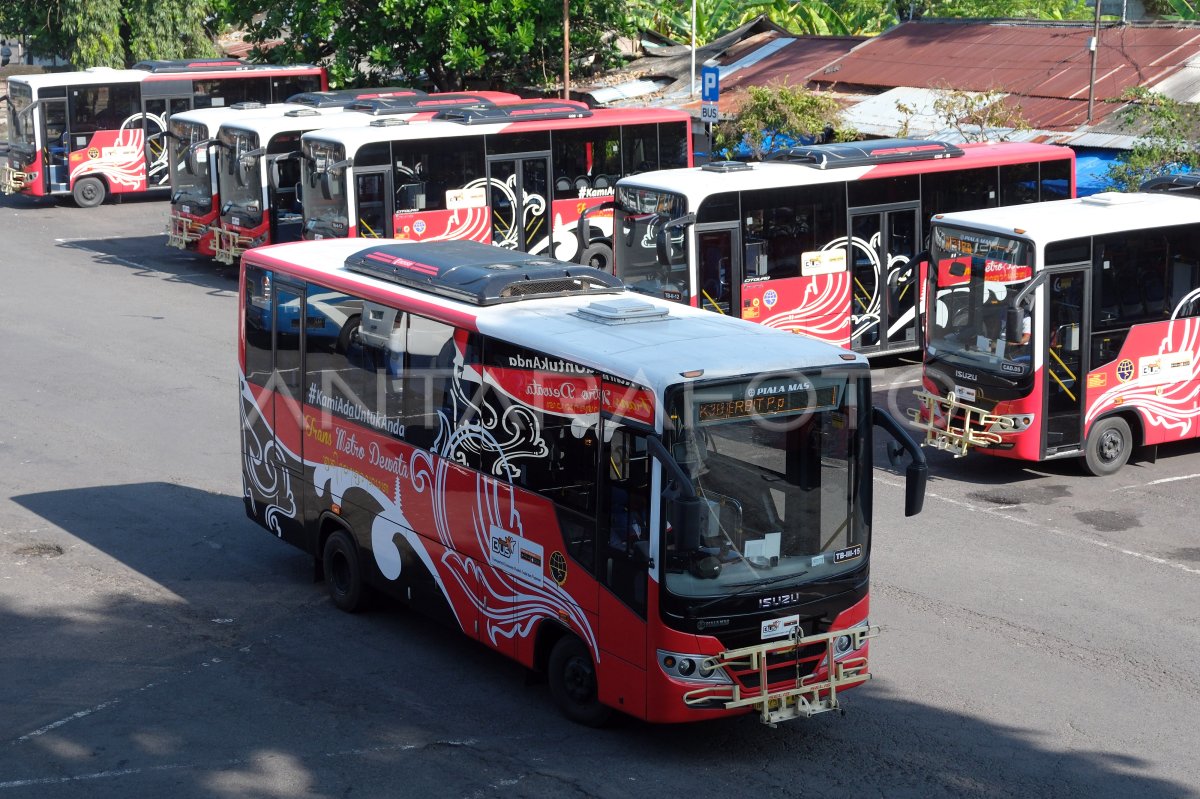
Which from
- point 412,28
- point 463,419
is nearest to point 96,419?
point 463,419

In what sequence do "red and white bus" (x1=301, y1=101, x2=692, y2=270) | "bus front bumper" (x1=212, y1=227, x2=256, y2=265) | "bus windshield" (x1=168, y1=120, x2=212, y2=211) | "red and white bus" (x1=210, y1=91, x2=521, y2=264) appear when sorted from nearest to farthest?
"red and white bus" (x1=301, y1=101, x2=692, y2=270) → "red and white bus" (x1=210, y1=91, x2=521, y2=264) → "bus front bumper" (x1=212, y1=227, x2=256, y2=265) → "bus windshield" (x1=168, y1=120, x2=212, y2=211)

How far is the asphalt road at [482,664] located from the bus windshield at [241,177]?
348 inches

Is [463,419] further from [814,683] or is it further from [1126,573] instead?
[1126,573]

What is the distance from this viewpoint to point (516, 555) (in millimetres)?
9578

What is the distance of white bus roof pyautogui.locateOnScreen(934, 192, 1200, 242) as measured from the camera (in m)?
14.8

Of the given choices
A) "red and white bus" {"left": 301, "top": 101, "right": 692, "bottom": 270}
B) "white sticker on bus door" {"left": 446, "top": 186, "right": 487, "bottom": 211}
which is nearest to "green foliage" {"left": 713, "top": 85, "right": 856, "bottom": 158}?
"red and white bus" {"left": 301, "top": 101, "right": 692, "bottom": 270}

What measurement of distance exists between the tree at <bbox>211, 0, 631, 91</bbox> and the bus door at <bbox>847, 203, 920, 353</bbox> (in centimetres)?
1615

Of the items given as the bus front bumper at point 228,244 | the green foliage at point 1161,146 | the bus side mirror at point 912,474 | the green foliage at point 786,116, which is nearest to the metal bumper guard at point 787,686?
the bus side mirror at point 912,474

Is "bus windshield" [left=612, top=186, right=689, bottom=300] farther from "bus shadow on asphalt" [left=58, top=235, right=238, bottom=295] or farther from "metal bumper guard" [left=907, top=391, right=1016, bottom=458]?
"bus shadow on asphalt" [left=58, top=235, right=238, bottom=295]

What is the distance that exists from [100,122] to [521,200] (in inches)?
505

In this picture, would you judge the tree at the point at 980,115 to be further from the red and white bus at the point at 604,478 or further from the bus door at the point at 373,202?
the red and white bus at the point at 604,478

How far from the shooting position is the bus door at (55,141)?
103 ft

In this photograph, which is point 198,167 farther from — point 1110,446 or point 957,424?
point 1110,446

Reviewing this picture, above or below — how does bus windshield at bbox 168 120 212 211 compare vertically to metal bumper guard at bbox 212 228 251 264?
above
